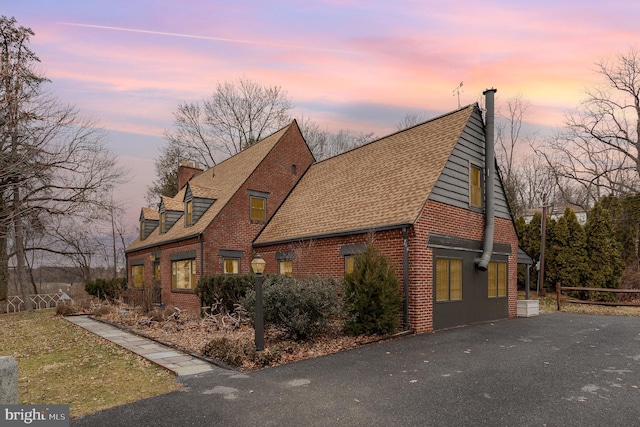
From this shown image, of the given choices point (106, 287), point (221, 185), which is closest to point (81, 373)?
point (221, 185)

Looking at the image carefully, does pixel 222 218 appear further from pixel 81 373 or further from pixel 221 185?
pixel 81 373

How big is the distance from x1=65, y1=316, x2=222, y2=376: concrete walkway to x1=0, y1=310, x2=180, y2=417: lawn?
22 cm

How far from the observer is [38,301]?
2706 centimetres

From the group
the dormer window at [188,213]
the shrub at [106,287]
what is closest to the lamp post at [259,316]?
the dormer window at [188,213]

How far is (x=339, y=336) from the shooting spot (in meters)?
11.0

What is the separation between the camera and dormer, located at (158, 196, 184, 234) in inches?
877

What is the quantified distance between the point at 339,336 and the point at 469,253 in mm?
5810

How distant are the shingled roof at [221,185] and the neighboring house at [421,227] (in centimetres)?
88

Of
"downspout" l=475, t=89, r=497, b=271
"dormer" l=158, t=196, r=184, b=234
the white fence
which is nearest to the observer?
"downspout" l=475, t=89, r=497, b=271

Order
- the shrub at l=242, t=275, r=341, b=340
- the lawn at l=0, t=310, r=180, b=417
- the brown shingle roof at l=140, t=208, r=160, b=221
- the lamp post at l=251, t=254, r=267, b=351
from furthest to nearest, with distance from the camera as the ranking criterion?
the brown shingle roof at l=140, t=208, r=160, b=221, the shrub at l=242, t=275, r=341, b=340, the lamp post at l=251, t=254, r=267, b=351, the lawn at l=0, t=310, r=180, b=417

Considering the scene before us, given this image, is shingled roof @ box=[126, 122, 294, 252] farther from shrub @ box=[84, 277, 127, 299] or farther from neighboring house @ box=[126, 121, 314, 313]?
shrub @ box=[84, 277, 127, 299]

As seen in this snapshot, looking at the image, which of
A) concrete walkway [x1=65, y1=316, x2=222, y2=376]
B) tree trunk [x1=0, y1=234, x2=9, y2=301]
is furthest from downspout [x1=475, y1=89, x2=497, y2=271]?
tree trunk [x1=0, y1=234, x2=9, y2=301]

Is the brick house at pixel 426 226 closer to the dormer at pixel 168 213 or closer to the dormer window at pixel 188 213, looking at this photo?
the dormer window at pixel 188 213

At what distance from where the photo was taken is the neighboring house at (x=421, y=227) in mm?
11828
